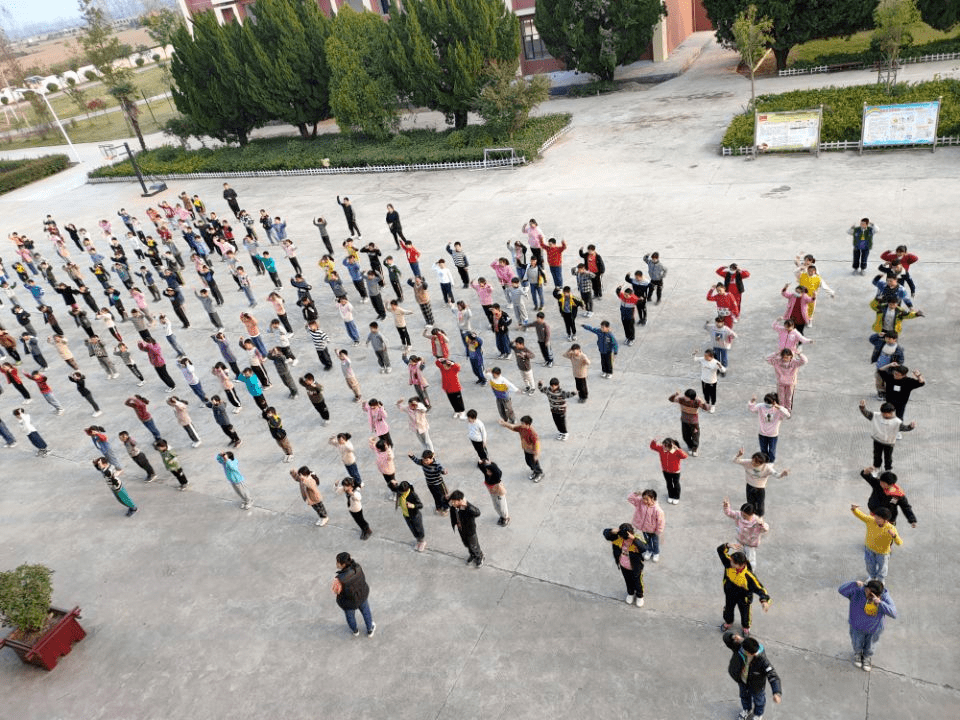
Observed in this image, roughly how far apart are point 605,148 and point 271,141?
813 inches

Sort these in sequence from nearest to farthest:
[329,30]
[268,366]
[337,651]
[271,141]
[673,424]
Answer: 1. [337,651]
2. [673,424]
3. [268,366]
4. [329,30]
5. [271,141]

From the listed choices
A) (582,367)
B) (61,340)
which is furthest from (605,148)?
(61,340)

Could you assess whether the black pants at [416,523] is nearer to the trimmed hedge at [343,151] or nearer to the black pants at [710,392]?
the black pants at [710,392]

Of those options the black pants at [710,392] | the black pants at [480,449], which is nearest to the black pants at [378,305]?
the black pants at [480,449]

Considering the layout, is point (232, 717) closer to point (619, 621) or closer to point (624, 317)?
point (619, 621)

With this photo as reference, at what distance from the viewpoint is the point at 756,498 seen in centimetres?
813

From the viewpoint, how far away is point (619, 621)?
7.50 meters

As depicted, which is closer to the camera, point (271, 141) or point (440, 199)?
point (440, 199)

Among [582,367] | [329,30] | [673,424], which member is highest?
[329,30]

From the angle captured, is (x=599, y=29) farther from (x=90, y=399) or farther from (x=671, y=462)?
(x=671, y=462)

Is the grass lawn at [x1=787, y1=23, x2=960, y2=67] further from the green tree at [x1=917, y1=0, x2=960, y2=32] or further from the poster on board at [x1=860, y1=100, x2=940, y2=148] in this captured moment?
the poster on board at [x1=860, y1=100, x2=940, y2=148]

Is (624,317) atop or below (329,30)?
below

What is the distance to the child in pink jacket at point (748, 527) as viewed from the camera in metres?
7.16

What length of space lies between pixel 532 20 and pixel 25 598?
138ft
